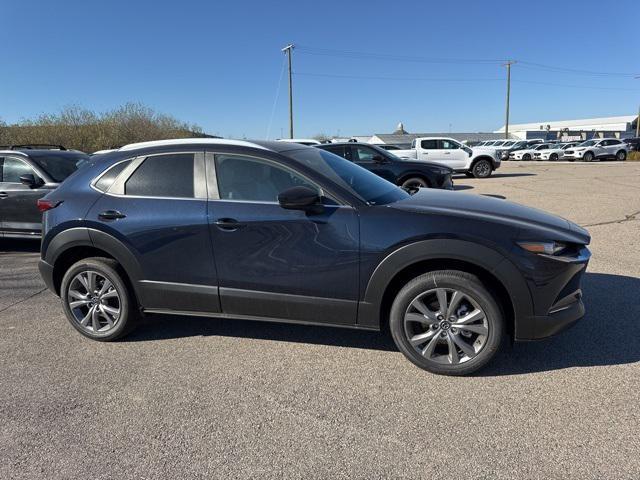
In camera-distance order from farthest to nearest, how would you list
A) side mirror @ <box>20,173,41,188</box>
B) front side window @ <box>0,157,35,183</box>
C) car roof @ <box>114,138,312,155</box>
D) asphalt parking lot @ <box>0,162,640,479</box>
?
front side window @ <box>0,157,35,183</box> < side mirror @ <box>20,173,41,188</box> < car roof @ <box>114,138,312,155</box> < asphalt parking lot @ <box>0,162,640,479</box>

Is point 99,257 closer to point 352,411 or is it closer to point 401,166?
point 352,411

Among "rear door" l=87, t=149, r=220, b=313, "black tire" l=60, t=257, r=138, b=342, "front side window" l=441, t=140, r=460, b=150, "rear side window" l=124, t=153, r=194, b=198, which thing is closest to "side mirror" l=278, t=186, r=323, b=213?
"rear door" l=87, t=149, r=220, b=313

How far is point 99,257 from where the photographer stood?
4133 mm

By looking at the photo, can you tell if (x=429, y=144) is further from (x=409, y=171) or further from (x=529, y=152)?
(x=529, y=152)

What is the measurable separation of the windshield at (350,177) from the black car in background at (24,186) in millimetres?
4685

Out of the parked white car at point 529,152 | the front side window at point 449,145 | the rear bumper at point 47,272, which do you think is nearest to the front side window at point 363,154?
the front side window at point 449,145

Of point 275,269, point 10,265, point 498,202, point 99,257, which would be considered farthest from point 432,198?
point 10,265

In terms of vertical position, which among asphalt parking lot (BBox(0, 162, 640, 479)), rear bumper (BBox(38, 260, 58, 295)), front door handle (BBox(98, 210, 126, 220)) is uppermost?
front door handle (BBox(98, 210, 126, 220))

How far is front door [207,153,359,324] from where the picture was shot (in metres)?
3.45

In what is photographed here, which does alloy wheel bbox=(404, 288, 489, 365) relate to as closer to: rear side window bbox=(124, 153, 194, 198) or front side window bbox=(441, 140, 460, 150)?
rear side window bbox=(124, 153, 194, 198)

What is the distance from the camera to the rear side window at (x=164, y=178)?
3.88 metres

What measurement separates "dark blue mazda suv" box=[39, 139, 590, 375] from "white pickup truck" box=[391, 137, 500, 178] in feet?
53.6

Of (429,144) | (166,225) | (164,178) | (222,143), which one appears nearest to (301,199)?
(222,143)

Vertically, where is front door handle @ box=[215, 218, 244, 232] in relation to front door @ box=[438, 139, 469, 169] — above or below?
below
